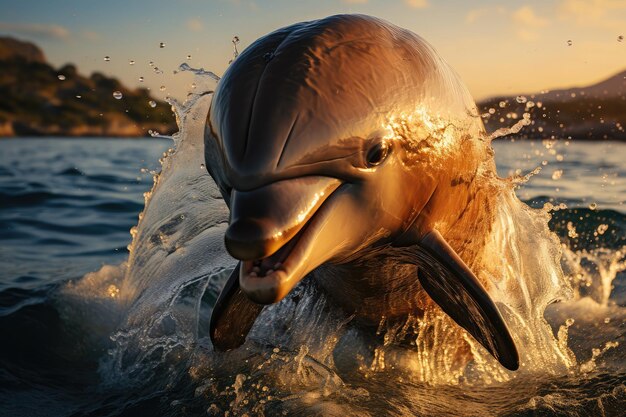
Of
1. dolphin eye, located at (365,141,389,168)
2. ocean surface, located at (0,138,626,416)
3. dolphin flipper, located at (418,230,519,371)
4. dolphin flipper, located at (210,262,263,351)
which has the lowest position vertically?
ocean surface, located at (0,138,626,416)

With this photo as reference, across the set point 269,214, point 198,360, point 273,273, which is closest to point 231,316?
point 198,360

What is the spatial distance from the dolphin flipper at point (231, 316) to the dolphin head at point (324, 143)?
3.48 ft

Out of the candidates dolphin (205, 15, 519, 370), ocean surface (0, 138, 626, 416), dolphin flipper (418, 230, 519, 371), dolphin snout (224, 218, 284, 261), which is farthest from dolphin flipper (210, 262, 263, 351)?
dolphin snout (224, 218, 284, 261)

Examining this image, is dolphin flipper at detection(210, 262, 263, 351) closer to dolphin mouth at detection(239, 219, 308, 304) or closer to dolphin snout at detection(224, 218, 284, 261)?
dolphin mouth at detection(239, 219, 308, 304)

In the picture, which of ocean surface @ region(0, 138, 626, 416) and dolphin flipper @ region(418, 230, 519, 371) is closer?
dolphin flipper @ region(418, 230, 519, 371)

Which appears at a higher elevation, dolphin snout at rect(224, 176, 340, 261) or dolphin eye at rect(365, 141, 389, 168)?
dolphin eye at rect(365, 141, 389, 168)

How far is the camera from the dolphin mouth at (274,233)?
3.06 metres

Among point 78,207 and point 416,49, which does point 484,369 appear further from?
point 78,207

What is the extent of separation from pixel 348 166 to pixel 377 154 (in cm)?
22

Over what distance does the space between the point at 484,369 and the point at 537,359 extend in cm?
47

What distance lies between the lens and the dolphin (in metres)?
3.22

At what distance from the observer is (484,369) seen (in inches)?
225

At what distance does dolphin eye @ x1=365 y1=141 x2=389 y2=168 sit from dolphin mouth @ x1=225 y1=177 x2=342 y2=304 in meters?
0.35

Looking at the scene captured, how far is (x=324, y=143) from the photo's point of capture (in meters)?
3.40
